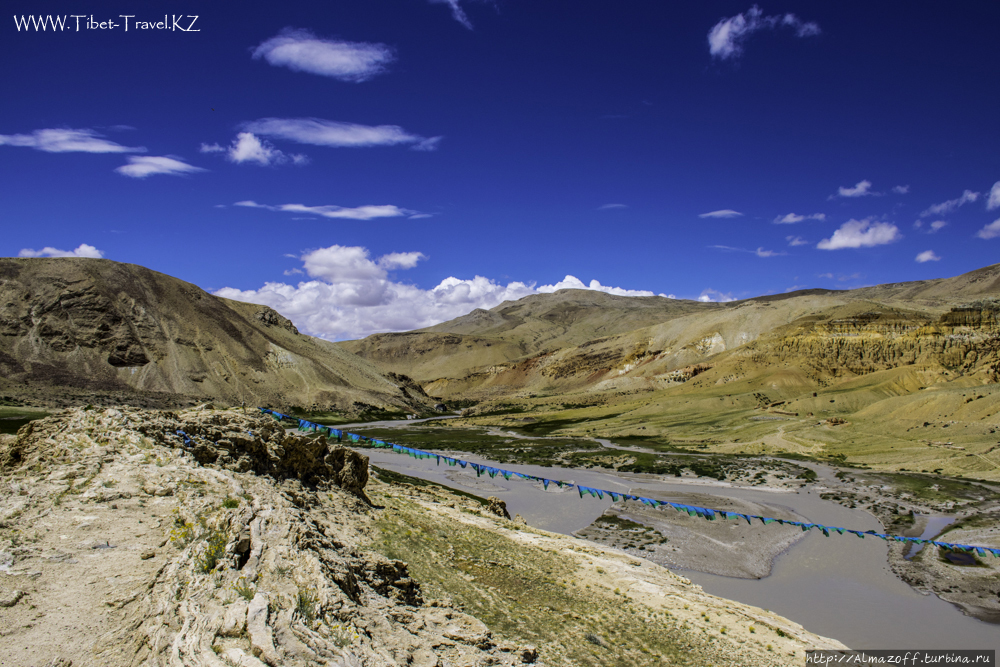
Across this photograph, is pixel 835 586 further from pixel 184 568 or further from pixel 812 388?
pixel 812 388

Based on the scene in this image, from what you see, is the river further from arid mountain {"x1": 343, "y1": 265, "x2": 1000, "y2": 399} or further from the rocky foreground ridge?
arid mountain {"x1": 343, "y1": 265, "x2": 1000, "y2": 399}

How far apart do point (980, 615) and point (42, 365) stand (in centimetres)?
8830

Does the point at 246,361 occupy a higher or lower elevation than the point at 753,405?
higher

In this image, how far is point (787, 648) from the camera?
11.1 meters

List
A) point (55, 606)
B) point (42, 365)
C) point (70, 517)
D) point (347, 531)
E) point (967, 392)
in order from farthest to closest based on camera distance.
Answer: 1. point (42, 365)
2. point (967, 392)
3. point (347, 531)
4. point (70, 517)
5. point (55, 606)

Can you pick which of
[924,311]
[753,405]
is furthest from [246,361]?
[924,311]

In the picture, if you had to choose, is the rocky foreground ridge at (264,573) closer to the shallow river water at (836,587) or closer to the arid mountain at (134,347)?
the shallow river water at (836,587)

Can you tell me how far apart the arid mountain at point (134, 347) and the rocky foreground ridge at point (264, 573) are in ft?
186

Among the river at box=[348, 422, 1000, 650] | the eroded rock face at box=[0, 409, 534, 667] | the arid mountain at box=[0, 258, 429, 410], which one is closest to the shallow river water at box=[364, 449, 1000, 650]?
the river at box=[348, 422, 1000, 650]

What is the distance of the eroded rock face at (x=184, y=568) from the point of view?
6160 mm

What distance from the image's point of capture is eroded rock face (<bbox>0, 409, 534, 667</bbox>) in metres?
6.16

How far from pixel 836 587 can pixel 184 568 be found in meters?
20.5

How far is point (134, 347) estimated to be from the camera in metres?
77.7

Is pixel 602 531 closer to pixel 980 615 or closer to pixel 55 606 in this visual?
pixel 980 615
